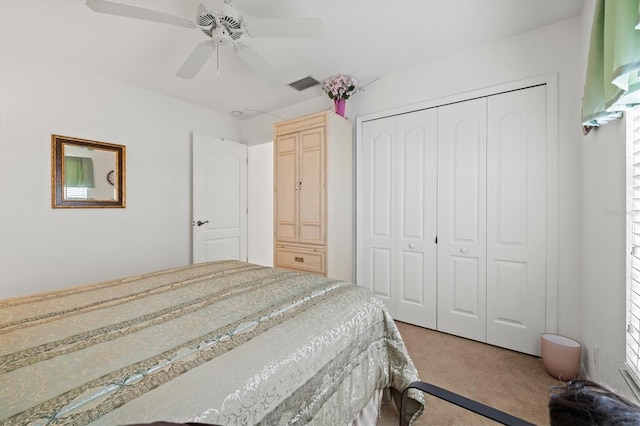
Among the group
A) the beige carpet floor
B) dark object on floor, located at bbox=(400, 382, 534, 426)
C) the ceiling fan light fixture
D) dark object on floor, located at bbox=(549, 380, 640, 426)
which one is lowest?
the beige carpet floor

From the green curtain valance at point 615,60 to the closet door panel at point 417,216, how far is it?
132 cm

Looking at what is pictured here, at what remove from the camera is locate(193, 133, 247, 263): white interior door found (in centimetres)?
352

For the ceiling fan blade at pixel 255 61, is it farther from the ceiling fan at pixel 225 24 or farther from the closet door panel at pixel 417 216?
the closet door panel at pixel 417 216

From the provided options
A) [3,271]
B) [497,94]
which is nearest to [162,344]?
[3,271]

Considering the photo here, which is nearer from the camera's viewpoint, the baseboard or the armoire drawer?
the baseboard

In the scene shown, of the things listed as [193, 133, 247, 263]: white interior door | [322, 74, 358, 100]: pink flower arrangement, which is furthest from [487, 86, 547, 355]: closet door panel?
[193, 133, 247, 263]: white interior door

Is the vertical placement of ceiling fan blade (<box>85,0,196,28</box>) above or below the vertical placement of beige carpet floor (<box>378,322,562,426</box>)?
above

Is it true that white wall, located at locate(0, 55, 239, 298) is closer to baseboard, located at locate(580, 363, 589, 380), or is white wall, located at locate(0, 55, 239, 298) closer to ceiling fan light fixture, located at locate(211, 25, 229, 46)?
ceiling fan light fixture, located at locate(211, 25, 229, 46)

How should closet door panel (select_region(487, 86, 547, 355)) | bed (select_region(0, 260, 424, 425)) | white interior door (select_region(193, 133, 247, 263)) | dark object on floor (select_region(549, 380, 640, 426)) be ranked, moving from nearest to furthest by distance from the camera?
dark object on floor (select_region(549, 380, 640, 426)), bed (select_region(0, 260, 424, 425)), closet door panel (select_region(487, 86, 547, 355)), white interior door (select_region(193, 133, 247, 263))

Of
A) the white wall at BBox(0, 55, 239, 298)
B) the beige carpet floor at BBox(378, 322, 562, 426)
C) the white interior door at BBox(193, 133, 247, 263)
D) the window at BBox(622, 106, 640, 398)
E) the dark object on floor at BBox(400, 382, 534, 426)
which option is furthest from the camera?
the white interior door at BBox(193, 133, 247, 263)

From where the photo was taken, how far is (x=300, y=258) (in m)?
2.97

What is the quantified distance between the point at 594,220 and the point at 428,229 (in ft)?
3.80

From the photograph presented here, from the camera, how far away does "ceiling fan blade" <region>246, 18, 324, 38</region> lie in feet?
5.14

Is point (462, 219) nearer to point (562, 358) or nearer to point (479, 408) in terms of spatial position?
point (562, 358)
